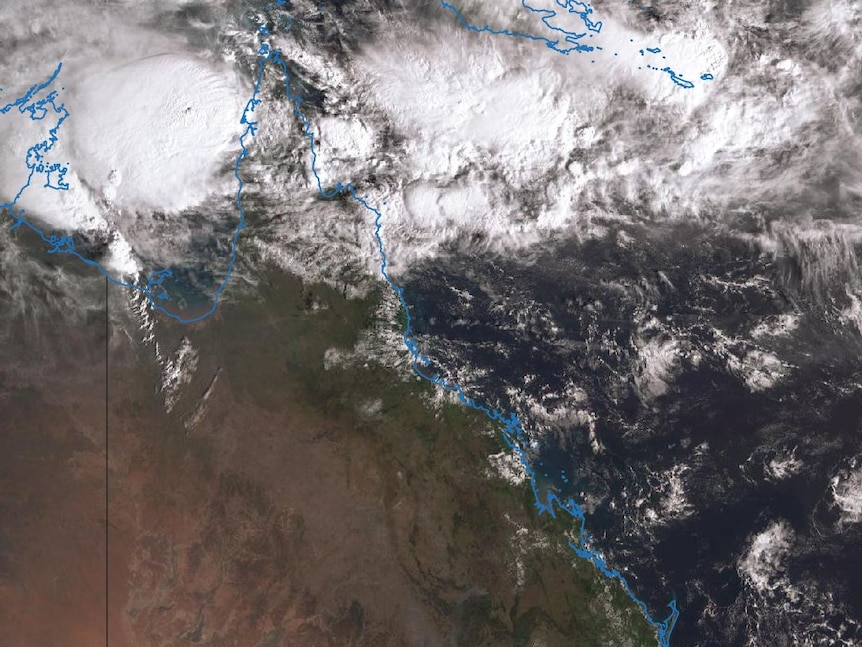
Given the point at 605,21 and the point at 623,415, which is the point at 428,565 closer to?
the point at 623,415

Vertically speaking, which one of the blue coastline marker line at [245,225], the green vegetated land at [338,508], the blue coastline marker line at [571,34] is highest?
the blue coastline marker line at [571,34]

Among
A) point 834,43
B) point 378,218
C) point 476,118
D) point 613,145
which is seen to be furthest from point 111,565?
point 834,43

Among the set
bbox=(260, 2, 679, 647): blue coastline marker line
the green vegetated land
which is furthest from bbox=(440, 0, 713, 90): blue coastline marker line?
the green vegetated land

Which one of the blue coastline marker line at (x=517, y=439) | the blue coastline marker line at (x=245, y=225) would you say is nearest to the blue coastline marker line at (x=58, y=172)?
the blue coastline marker line at (x=245, y=225)

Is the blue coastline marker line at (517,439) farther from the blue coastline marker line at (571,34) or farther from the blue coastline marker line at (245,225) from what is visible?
the blue coastline marker line at (571,34)

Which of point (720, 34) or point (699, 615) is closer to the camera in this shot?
point (720, 34)

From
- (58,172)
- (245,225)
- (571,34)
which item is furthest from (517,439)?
(58,172)
